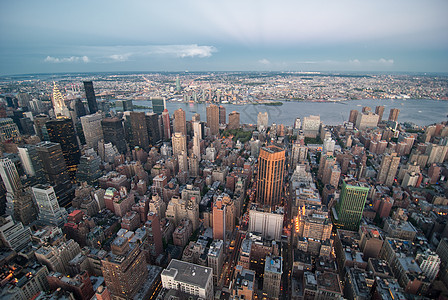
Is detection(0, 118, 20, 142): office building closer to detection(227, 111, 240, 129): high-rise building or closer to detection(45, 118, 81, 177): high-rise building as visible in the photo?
detection(45, 118, 81, 177): high-rise building

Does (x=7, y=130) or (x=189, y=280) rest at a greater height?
(x=7, y=130)

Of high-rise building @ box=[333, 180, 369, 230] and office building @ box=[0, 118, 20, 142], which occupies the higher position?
office building @ box=[0, 118, 20, 142]

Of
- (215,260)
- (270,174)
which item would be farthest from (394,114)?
(215,260)

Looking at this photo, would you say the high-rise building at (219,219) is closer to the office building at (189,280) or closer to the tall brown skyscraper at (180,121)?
the office building at (189,280)

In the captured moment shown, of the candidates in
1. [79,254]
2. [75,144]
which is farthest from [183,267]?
[75,144]

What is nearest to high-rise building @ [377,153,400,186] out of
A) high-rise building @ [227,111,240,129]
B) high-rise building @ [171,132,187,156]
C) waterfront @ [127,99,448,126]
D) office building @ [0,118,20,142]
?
high-rise building @ [171,132,187,156]

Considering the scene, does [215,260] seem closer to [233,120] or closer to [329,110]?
[233,120]

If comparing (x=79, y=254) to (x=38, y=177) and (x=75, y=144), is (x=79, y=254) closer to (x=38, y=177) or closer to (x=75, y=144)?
(x=38, y=177)
